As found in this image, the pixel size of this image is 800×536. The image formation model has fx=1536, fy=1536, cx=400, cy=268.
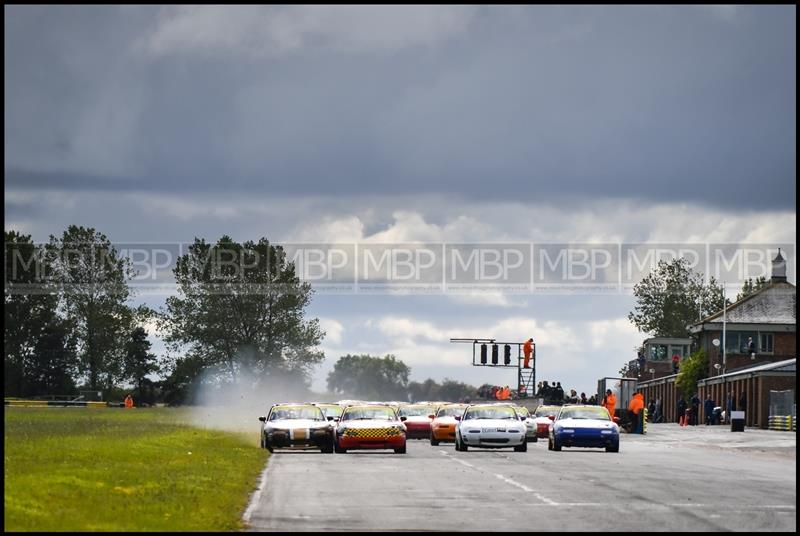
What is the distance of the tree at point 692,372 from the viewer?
10125 cm

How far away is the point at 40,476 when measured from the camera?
2452 centimetres

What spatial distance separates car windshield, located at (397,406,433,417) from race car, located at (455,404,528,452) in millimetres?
12449

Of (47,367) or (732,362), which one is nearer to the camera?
(732,362)

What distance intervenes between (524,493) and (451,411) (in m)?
28.2

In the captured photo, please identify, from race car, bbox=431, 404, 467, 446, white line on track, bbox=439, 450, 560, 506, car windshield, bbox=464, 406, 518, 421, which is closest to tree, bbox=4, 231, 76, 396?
race car, bbox=431, 404, 467, 446

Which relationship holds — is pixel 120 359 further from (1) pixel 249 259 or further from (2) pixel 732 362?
(2) pixel 732 362

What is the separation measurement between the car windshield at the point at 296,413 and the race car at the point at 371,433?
895 mm

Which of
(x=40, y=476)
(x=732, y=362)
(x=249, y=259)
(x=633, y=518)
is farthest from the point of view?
(x=249, y=259)

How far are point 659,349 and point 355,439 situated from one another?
9010cm

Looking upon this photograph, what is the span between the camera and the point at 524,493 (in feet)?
75.9

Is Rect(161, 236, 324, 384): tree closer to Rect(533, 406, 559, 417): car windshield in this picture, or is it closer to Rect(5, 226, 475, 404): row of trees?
Rect(5, 226, 475, 404): row of trees

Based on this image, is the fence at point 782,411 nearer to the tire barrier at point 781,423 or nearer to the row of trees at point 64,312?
the tire barrier at point 781,423

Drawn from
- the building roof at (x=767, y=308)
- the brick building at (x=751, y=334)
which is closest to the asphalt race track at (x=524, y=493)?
the brick building at (x=751, y=334)

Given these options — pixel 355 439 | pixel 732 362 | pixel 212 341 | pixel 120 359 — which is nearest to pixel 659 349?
pixel 732 362
